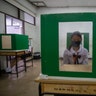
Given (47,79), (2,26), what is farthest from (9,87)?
(47,79)

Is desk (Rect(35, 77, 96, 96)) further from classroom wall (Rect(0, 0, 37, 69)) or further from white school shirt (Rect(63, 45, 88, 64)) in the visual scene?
classroom wall (Rect(0, 0, 37, 69))

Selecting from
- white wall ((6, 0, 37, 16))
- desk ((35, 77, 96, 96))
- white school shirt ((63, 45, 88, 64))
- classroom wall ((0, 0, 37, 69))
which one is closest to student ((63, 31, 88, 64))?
white school shirt ((63, 45, 88, 64))

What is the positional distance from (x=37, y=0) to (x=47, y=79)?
8515 mm

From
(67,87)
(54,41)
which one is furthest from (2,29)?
(67,87)

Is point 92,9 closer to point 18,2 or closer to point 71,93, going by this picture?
point 18,2

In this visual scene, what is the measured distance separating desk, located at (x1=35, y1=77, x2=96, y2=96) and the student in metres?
0.18

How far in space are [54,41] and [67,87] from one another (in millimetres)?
439

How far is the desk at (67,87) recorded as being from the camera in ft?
5.47

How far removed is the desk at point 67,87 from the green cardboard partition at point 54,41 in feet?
0.26

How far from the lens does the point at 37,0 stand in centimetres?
978

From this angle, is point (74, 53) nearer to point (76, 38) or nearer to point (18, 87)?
point (76, 38)

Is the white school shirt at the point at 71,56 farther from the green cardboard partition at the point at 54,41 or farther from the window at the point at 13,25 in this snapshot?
the window at the point at 13,25

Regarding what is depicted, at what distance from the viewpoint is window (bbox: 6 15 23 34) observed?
7934 mm

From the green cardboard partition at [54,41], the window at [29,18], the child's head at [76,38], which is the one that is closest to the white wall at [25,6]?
the window at [29,18]
